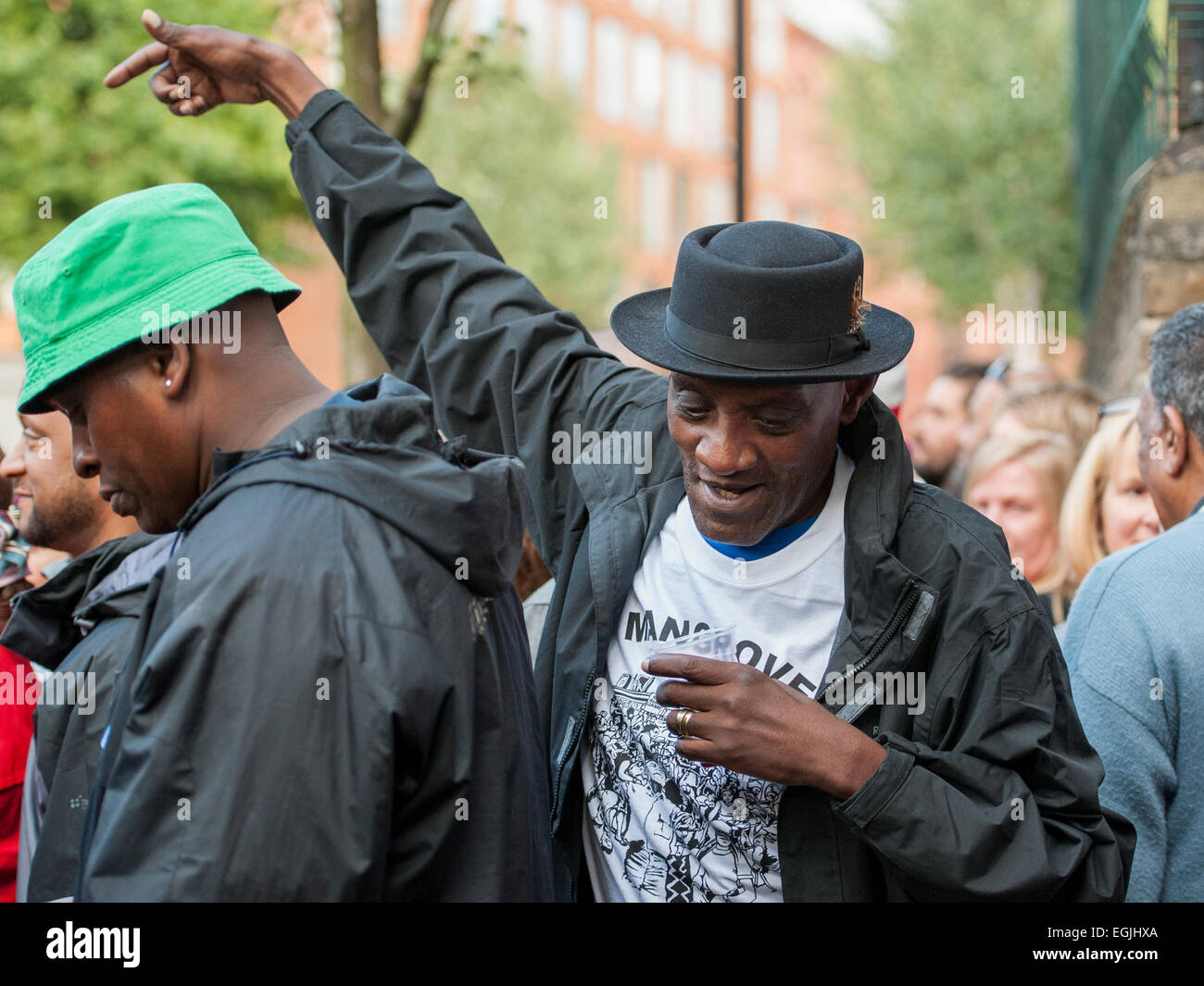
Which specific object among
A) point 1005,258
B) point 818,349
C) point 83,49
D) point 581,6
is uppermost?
point 581,6

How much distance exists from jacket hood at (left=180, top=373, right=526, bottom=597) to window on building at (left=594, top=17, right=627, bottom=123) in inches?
1852

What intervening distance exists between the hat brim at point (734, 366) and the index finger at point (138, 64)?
3.83 ft

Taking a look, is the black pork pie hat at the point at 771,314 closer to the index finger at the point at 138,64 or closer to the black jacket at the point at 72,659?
the black jacket at the point at 72,659

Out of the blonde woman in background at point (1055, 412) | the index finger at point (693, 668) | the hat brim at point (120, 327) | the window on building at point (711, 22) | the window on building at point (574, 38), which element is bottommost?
the blonde woman in background at point (1055, 412)

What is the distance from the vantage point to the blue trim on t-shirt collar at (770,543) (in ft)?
7.87

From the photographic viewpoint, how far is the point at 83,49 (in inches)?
735

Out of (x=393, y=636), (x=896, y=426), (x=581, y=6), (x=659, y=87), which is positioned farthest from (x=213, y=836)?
(x=659, y=87)

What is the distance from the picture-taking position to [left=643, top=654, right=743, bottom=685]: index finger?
208cm

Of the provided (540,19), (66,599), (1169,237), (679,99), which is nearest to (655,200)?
(679,99)

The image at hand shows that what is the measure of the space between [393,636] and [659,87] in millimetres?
51767

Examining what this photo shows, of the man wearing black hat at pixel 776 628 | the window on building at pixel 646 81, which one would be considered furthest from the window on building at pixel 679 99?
the man wearing black hat at pixel 776 628

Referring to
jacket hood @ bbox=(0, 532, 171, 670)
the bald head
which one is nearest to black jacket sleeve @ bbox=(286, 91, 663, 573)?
jacket hood @ bbox=(0, 532, 171, 670)

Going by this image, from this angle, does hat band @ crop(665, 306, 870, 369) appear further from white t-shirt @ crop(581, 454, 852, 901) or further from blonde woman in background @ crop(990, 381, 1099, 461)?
blonde woman in background @ crop(990, 381, 1099, 461)

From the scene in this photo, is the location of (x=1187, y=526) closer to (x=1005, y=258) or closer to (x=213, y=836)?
(x=213, y=836)
